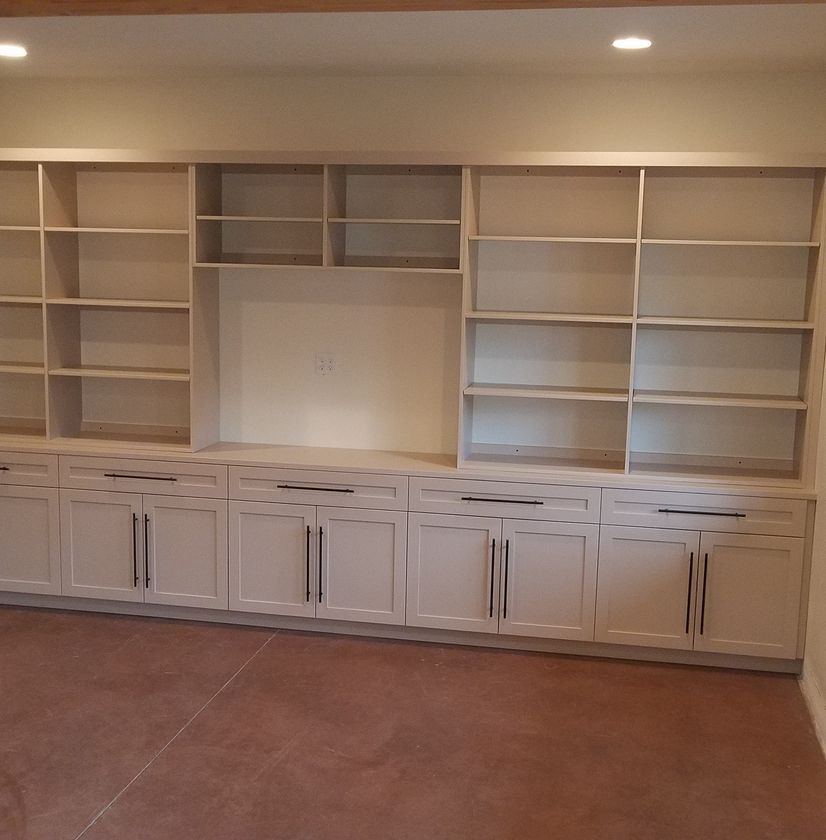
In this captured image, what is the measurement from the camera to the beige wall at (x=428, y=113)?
414 centimetres

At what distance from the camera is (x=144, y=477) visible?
446 centimetres

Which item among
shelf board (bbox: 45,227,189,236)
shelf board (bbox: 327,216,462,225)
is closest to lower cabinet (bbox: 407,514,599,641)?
shelf board (bbox: 327,216,462,225)

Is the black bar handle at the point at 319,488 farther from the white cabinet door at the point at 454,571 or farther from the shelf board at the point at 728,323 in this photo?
the shelf board at the point at 728,323

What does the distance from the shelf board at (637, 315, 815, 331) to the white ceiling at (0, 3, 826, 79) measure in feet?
3.37

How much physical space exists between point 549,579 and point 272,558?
1.24 metres

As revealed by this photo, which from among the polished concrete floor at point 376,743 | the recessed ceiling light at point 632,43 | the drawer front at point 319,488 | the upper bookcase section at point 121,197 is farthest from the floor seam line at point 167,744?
the recessed ceiling light at point 632,43

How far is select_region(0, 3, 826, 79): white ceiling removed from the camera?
3.28 meters

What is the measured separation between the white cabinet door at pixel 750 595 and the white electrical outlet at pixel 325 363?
1.87m

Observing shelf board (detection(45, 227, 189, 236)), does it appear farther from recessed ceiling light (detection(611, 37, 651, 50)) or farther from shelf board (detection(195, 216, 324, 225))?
recessed ceiling light (detection(611, 37, 651, 50))

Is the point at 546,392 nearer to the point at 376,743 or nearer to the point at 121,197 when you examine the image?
the point at 376,743

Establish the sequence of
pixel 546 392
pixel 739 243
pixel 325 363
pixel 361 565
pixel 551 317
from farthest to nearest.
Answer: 1. pixel 325 363
2. pixel 361 565
3. pixel 546 392
4. pixel 551 317
5. pixel 739 243

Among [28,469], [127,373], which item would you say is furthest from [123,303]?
[28,469]

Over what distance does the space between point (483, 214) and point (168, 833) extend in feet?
9.31

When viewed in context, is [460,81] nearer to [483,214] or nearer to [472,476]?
[483,214]
